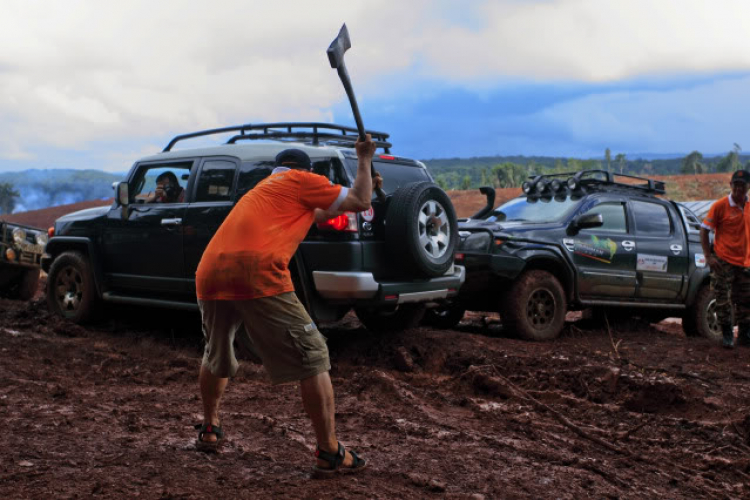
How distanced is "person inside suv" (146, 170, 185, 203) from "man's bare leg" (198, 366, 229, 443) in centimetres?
336

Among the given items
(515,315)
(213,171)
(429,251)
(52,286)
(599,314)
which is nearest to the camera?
(429,251)

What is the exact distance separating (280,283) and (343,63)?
1301 mm

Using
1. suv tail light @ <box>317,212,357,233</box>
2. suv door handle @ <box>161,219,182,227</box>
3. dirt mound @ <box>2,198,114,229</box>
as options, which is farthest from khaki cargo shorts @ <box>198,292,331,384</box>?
dirt mound @ <box>2,198,114,229</box>

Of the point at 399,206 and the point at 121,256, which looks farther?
the point at 121,256

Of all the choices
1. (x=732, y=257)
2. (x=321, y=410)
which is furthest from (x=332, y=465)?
(x=732, y=257)

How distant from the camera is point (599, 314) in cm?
984

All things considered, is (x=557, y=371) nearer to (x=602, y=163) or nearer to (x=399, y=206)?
(x=399, y=206)

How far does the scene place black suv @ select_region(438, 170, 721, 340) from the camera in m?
7.75

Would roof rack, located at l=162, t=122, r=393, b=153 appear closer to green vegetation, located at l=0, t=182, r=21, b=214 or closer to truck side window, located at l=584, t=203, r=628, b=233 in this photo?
truck side window, located at l=584, t=203, r=628, b=233

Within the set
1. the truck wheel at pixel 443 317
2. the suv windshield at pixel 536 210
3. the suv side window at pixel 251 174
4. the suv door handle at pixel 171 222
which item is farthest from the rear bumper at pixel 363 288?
the suv windshield at pixel 536 210

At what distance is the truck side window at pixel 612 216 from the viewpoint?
8.79 meters

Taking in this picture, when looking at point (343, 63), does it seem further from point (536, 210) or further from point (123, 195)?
point (536, 210)

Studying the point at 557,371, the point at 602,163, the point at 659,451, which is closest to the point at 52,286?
the point at 557,371

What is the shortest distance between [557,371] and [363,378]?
1578mm
